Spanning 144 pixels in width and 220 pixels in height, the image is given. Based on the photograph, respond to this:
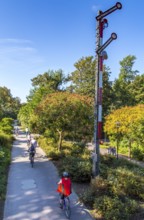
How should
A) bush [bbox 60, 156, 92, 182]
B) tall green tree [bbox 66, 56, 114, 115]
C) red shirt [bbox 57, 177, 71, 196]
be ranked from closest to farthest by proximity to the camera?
1. red shirt [bbox 57, 177, 71, 196]
2. bush [bbox 60, 156, 92, 182]
3. tall green tree [bbox 66, 56, 114, 115]

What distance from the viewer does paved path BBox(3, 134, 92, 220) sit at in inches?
312

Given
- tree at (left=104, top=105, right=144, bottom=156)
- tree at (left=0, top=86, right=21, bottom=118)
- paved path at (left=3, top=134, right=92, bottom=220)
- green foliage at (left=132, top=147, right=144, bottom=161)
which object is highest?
tree at (left=0, top=86, right=21, bottom=118)

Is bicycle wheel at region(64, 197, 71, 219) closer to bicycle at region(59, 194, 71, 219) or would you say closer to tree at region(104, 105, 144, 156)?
bicycle at region(59, 194, 71, 219)

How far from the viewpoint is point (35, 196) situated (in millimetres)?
9477

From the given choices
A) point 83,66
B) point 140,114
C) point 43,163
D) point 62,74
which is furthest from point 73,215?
point 62,74

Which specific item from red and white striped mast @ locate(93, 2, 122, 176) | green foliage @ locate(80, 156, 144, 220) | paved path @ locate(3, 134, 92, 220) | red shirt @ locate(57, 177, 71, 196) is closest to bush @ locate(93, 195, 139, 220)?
green foliage @ locate(80, 156, 144, 220)

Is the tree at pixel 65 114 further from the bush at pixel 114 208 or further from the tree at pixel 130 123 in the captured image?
the bush at pixel 114 208

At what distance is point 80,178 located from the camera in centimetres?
1141

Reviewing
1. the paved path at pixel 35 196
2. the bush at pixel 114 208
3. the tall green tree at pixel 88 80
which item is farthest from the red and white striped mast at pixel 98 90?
the tall green tree at pixel 88 80

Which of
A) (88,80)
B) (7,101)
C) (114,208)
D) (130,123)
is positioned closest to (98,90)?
(114,208)

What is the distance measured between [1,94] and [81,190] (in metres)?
55.0

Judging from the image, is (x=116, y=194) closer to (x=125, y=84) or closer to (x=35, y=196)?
(x=35, y=196)

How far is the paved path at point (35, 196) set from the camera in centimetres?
793

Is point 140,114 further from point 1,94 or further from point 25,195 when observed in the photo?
point 1,94
